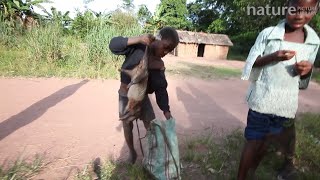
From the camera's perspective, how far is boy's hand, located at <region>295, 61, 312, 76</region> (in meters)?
2.11

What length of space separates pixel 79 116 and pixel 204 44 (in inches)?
676

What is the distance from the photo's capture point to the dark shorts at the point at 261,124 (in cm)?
238

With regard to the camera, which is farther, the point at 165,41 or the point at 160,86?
the point at 160,86

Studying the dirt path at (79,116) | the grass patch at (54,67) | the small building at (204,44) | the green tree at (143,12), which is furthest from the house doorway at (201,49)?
the dirt path at (79,116)

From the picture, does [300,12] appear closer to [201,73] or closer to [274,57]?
[274,57]

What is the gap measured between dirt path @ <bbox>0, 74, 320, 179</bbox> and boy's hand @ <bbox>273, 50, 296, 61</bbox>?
6.31ft

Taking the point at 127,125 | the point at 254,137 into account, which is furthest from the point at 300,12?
the point at 127,125

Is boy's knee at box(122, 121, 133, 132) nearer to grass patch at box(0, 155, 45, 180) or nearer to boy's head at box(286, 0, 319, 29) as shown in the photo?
grass patch at box(0, 155, 45, 180)

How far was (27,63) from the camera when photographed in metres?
8.40

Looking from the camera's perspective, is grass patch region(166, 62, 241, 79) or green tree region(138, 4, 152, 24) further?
green tree region(138, 4, 152, 24)

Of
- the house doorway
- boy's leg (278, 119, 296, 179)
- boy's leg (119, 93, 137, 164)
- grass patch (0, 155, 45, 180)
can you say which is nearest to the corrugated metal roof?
the house doorway

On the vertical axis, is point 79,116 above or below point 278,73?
below

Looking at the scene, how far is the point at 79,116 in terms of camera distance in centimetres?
462

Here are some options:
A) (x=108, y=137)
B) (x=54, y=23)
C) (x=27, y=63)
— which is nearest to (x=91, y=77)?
(x=27, y=63)
